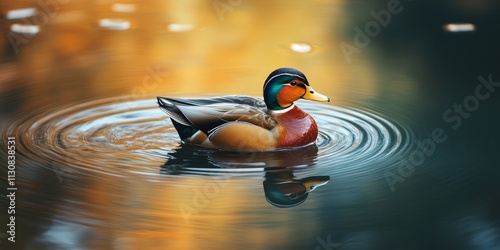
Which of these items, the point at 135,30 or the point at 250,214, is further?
the point at 135,30

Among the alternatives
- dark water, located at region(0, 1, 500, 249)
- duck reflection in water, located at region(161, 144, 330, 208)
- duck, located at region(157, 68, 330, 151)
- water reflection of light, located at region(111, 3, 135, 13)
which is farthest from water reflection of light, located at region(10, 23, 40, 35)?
duck reflection in water, located at region(161, 144, 330, 208)

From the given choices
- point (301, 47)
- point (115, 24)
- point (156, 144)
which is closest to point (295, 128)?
point (156, 144)

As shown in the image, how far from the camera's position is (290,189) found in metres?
7.75

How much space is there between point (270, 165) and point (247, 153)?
1.36 feet

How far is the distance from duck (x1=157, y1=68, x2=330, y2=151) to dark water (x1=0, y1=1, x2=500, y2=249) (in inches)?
4.7

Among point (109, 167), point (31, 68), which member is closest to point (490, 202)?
point (109, 167)

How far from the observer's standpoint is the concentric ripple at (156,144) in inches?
322

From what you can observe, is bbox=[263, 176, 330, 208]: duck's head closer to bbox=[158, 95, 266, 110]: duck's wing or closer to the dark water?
the dark water

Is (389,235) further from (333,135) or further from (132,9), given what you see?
(132,9)

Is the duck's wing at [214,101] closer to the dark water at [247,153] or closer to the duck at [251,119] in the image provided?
the duck at [251,119]

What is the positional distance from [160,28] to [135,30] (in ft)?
1.01

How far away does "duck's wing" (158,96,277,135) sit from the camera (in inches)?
342

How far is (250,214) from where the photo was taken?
23.7 ft

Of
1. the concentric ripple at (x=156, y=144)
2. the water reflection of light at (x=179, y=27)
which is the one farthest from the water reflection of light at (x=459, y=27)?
the water reflection of light at (x=179, y=27)
